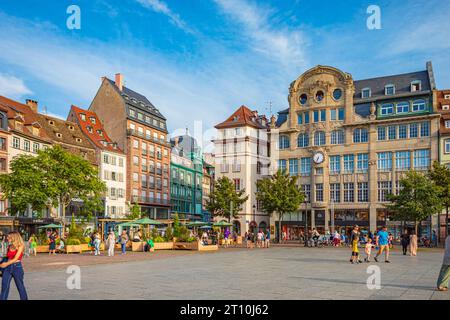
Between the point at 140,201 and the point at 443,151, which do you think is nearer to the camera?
the point at 443,151

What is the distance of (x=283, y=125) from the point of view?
74.4 metres

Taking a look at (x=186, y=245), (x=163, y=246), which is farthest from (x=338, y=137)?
(x=163, y=246)

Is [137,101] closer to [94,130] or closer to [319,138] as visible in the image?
[94,130]

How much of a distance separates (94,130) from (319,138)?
32.9 metres

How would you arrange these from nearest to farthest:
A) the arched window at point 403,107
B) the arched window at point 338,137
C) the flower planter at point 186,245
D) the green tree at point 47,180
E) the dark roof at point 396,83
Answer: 1. the flower planter at point 186,245
2. the green tree at point 47,180
3. the arched window at point 403,107
4. the dark roof at point 396,83
5. the arched window at point 338,137

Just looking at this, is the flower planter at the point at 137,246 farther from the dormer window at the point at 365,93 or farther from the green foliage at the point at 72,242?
the dormer window at the point at 365,93

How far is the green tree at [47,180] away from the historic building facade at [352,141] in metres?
28.6

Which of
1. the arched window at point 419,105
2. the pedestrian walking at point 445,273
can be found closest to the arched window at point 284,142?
the arched window at point 419,105

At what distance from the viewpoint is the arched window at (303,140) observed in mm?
72062

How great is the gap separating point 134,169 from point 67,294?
62.5 m

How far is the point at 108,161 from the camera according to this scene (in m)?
71.1

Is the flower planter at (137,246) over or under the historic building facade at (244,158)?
under
